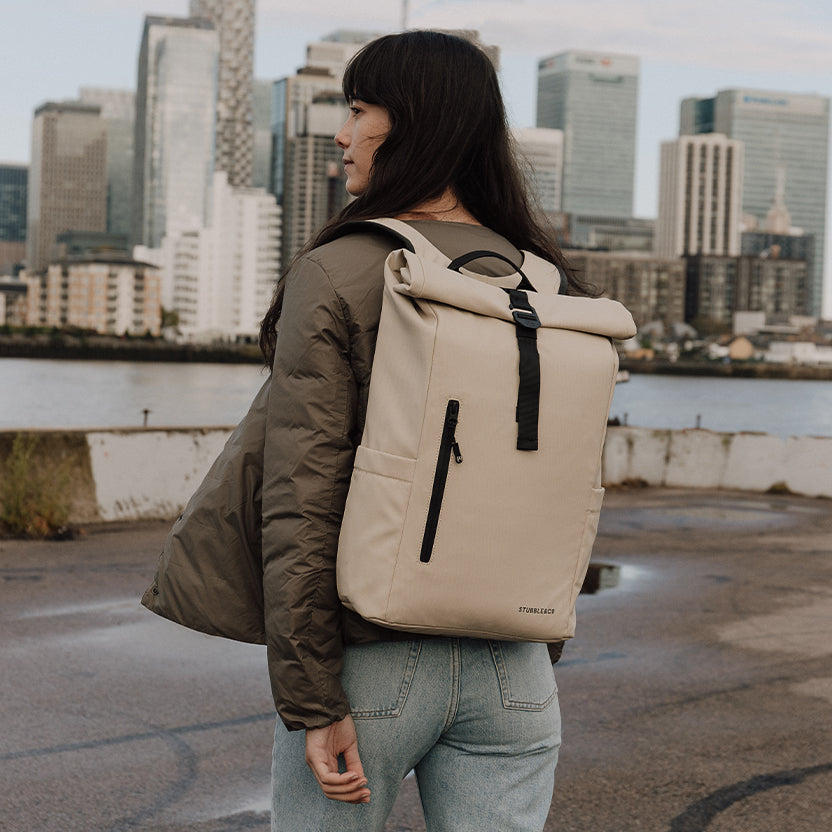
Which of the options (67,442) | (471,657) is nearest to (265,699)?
(471,657)

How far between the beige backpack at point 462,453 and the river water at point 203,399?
120 ft

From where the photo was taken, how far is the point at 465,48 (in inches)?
83.0

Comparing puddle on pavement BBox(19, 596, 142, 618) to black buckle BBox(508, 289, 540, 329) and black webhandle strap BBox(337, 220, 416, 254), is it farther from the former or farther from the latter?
black buckle BBox(508, 289, 540, 329)

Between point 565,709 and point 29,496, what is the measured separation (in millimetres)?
5250

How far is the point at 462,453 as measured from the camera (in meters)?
1.81

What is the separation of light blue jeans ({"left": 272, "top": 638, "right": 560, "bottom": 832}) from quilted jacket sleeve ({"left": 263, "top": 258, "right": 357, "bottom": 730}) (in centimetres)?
8

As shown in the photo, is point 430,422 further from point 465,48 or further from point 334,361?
point 465,48

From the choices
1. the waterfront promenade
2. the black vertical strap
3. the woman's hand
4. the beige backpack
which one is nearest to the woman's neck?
→ the beige backpack

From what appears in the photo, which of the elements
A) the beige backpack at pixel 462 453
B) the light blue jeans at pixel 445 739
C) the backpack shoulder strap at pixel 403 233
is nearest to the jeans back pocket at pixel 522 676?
the light blue jeans at pixel 445 739

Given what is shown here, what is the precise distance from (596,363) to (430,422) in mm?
291

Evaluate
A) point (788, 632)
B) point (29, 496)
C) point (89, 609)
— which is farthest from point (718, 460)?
point (89, 609)

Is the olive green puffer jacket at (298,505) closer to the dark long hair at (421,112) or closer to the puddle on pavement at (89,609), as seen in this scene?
the dark long hair at (421,112)

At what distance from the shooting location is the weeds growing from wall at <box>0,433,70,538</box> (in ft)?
28.8

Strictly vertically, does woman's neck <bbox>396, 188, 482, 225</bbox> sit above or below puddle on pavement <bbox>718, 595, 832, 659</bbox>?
above
